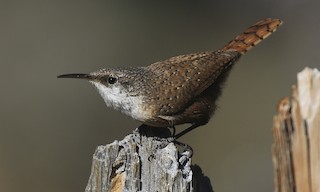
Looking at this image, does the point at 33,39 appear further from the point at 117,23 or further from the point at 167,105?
the point at 167,105

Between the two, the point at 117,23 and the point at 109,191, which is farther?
→ the point at 117,23

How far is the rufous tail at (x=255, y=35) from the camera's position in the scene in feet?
13.9

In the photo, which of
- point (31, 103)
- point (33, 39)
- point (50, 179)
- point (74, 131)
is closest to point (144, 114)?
point (50, 179)

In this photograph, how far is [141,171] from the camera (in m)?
2.29

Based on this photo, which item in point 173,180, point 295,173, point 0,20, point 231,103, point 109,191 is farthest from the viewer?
point 0,20

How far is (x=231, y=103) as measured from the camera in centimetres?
767

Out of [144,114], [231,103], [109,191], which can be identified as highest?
[231,103]

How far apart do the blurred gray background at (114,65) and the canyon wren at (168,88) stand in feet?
6.56

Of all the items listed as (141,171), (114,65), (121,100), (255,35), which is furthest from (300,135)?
(114,65)

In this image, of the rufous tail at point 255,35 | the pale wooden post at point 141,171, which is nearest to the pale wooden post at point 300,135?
the pale wooden post at point 141,171

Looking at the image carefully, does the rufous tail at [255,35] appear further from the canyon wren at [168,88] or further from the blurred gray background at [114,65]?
the blurred gray background at [114,65]

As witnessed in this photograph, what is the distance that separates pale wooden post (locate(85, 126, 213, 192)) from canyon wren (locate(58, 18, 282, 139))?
1103mm

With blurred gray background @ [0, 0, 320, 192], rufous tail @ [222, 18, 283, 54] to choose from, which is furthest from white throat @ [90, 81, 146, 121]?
blurred gray background @ [0, 0, 320, 192]

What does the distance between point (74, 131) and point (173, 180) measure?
15.9ft
